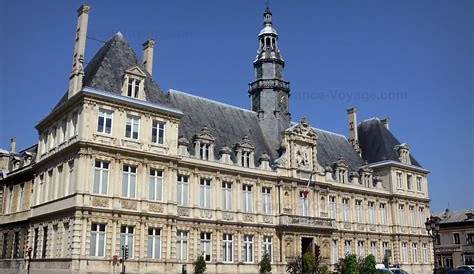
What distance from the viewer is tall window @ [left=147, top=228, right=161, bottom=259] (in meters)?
36.1

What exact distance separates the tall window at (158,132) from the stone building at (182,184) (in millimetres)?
79

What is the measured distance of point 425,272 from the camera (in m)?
58.5

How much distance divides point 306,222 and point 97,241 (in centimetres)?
1952

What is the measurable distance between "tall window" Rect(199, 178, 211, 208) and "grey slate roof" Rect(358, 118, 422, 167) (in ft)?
81.2

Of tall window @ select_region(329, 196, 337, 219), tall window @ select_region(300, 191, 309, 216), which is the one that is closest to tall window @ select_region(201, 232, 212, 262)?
tall window @ select_region(300, 191, 309, 216)

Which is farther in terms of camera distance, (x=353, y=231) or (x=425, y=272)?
(x=425, y=272)

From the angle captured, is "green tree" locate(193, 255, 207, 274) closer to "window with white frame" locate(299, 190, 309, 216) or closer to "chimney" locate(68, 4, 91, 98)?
"window with white frame" locate(299, 190, 309, 216)

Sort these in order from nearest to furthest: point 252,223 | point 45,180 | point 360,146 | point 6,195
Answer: point 45,180 → point 252,223 → point 6,195 → point 360,146

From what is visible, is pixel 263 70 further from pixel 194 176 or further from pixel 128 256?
pixel 128 256

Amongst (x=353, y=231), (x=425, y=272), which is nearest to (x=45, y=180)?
(x=353, y=231)

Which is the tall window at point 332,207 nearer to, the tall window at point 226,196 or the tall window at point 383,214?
the tall window at point 383,214

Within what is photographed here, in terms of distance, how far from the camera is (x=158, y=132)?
38.2 metres

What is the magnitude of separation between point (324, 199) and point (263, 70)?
14.0 m

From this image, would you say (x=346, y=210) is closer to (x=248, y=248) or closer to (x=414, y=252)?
(x=414, y=252)
